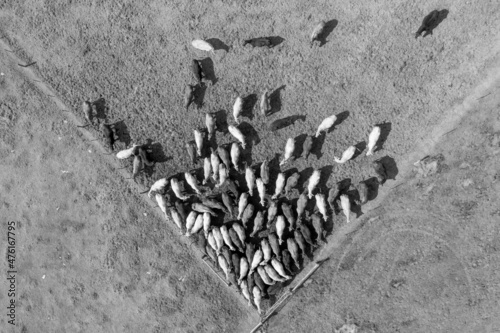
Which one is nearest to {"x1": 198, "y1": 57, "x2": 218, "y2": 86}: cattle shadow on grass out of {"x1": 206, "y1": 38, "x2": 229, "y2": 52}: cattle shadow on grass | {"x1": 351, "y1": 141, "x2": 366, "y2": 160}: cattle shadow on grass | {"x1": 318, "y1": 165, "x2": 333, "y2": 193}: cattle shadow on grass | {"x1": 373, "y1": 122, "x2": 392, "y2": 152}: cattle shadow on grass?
{"x1": 206, "y1": 38, "x2": 229, "y2": 52}: cattle shadow on grass

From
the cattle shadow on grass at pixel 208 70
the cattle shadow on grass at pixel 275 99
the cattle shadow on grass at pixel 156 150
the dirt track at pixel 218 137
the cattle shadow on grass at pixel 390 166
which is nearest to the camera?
the dirt track at pixel 218 137

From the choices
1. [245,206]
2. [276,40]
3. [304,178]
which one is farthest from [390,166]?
[276,40]

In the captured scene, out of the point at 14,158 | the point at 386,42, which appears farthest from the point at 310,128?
the point at 14,158

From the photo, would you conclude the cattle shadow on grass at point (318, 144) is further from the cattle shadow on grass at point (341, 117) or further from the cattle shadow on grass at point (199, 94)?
the cattle shadow on grass at point (199, 94)

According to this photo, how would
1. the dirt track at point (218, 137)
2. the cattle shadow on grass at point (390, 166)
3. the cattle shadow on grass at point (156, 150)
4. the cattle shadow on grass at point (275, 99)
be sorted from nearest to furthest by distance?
1. the dirt track at point (218, 137)
2. the cattle shadow on grass at point (390, 166)
3. the cattle shadow on grass at point (275, 99)
4. the cattle shadow on grass at point (156, 150)

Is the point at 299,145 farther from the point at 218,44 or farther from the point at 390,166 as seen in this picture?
the point at 218,44

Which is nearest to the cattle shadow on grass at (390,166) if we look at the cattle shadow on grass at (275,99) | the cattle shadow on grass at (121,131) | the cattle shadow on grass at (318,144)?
the cattle shadow on grass at (318,144)
